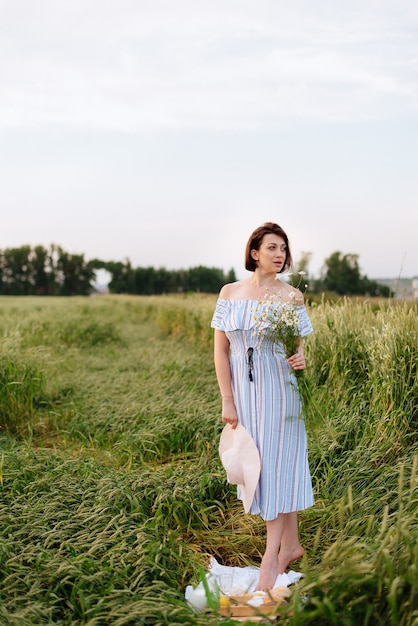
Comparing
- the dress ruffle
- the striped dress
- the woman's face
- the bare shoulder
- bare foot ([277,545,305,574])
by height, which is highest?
the woman's face

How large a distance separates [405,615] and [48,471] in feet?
8.35

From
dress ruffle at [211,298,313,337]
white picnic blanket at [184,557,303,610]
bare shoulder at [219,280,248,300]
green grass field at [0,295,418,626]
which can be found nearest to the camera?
green grass field at [0,295,418,626]

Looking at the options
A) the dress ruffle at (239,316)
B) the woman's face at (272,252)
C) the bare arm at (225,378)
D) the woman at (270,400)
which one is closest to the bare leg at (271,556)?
the woman at (270,400)

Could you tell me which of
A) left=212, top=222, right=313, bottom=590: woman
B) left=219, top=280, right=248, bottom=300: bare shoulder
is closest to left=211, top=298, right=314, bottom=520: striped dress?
left=212, top=222, right=313, bottom=590: woman

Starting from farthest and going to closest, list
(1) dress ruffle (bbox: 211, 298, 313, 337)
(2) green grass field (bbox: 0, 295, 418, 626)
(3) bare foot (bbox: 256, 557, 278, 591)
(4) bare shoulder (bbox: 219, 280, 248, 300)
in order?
1. (4) bare shoulder (bbox: 219, 280, 248, 300)
2. (1) dress ruffle (bbox: 211, 298, 313, 337)
3. (3) bare foot (bbox: 256, 557, 278, 591)
4. (2) green grass field (bbox: 0, 295, 418, 626)

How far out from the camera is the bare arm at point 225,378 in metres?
2.91

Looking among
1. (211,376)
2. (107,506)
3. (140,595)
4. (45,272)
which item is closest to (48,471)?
(107,506)

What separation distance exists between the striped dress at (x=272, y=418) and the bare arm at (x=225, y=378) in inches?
2.0

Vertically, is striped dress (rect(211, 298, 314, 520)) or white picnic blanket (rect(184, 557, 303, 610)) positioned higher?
striped dress (rect(211, 298, 314, 520))

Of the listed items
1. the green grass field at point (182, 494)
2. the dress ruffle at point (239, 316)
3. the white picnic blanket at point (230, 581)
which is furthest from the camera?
the dress ruffle at point (239, 316)

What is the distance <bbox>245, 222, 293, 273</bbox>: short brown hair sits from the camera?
2.91 m

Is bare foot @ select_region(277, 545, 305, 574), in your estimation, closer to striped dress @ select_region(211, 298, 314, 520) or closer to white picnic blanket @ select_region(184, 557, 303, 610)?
white picnic blanket @ select_region(184, 557, 303, 610)

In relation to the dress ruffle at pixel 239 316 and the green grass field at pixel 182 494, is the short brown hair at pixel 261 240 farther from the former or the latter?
the green grass field at pixel 182 494

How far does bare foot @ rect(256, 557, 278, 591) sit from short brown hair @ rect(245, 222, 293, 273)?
1423 mm
